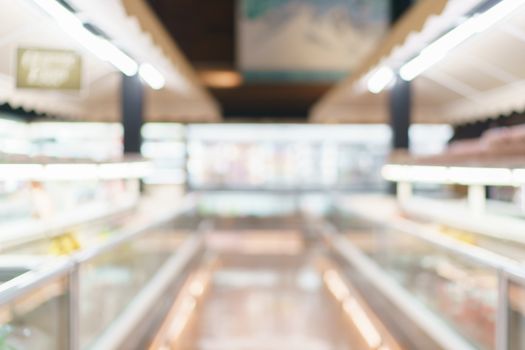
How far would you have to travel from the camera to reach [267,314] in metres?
5.58

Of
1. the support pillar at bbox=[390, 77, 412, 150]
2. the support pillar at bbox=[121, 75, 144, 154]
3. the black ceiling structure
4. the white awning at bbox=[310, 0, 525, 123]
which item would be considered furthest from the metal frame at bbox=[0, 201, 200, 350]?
the black ceiling structure

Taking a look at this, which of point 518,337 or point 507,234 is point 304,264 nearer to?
point 507,234

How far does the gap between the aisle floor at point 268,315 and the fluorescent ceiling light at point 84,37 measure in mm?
2390

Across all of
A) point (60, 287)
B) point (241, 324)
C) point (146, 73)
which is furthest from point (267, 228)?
point (60, 287)

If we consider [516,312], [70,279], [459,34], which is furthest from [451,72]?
[70,279]

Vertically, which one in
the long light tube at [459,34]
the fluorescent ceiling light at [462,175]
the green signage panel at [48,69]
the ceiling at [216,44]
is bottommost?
the fluorescent ceiling light at [462,175]

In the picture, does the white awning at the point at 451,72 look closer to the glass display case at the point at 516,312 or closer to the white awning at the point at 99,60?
the glass display case at the point at 516,312

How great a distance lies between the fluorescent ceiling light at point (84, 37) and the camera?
4.23 meters

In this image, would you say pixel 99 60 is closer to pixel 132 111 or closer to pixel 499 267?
pixel 132 111

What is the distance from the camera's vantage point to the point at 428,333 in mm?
4160

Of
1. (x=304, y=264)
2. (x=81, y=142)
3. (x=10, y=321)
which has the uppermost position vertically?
(x=81, y=142)

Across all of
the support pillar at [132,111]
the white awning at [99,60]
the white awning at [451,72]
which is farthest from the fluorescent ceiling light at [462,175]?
the support pillar at [132,111]

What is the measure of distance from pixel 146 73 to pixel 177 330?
4.43 m

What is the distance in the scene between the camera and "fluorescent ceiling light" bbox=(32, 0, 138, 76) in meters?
4.23
